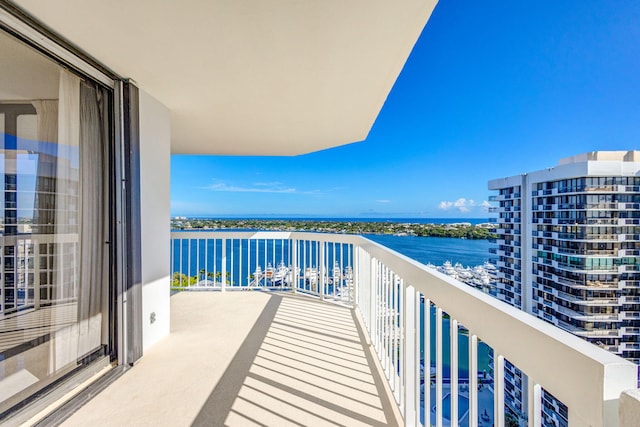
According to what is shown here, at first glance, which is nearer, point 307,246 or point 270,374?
point 270,374

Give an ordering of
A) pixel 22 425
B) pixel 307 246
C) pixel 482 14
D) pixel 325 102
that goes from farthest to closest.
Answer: pixel 482 14
pixel 307 246
pixel 325 102
pixel 22 425

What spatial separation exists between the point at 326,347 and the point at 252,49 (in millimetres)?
2618

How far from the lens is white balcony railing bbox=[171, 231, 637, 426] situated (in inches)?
22.7

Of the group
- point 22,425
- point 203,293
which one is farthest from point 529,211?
point 203,293

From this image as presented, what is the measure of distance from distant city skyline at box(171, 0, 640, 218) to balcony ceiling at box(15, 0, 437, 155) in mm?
3387

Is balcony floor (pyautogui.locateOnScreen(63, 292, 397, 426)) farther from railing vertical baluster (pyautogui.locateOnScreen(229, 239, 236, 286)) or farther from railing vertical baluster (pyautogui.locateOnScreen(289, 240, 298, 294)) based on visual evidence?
railing vertical baluster (pyautogui.locateOnScreen(229, 239, 236, 286))

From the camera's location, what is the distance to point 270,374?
2.44 meters

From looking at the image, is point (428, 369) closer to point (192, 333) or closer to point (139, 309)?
point (139, 309)

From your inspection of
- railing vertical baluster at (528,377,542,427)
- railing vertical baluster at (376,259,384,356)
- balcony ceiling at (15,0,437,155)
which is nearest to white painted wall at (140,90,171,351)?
balcony ceiling at (15,0,437,155)

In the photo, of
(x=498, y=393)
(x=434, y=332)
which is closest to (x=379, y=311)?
(x=434, y=332)

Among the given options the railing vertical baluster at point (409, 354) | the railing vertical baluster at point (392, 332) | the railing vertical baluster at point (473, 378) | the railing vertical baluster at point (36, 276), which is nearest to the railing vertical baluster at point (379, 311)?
the railing vertical baluster at point (392, 332)

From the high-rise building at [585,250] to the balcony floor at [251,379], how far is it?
1.34m

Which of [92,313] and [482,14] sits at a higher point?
[482,14]

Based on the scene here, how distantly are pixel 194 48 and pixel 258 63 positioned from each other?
45 centimetres
